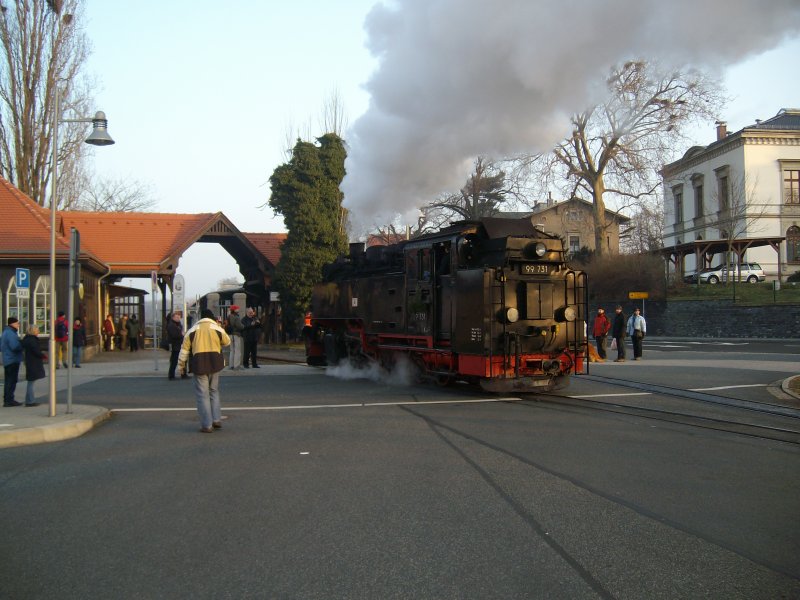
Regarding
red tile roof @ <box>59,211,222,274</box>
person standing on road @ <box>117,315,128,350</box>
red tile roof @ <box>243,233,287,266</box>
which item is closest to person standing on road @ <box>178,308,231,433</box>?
red tile roof @ <box>59,211,222,274</box>

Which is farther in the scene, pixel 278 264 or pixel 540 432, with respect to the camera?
pixel 278 264

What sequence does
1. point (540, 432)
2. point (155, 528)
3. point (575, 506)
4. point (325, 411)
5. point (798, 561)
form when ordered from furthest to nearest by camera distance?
point (325, 411)
point (540, 432)
point (575, 506)
point (155, 528)
point (798, 561)

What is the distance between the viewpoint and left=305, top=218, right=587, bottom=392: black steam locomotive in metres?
11.5

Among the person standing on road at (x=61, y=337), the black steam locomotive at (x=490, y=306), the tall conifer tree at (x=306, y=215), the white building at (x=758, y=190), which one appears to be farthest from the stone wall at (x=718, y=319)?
the person standing on road at (x=61, y=337)

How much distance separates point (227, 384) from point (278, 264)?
16.3 meters

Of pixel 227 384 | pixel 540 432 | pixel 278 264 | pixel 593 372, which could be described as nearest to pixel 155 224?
pixel 278 264

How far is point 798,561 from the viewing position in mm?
4367

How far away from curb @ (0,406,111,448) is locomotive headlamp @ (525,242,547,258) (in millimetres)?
7560

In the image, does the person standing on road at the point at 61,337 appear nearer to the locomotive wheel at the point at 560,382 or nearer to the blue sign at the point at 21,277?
the blue sign at the point at 21,277

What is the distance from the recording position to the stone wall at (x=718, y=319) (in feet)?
100

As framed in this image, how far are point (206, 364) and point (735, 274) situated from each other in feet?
128

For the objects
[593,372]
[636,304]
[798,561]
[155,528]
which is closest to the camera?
[798,561]

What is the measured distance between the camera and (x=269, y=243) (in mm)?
35094

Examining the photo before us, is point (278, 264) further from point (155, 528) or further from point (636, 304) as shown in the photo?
point (155, 528)
